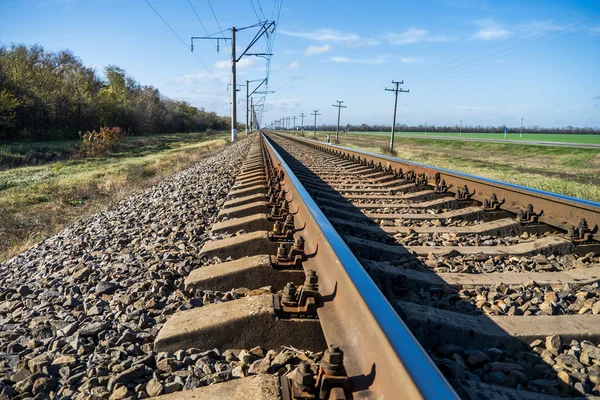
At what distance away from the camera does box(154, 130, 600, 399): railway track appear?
1298 mm

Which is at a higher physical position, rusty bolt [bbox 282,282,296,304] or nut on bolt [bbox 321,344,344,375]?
nut on bolt [bbox 321,344,344,375]

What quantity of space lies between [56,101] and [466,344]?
147 ft

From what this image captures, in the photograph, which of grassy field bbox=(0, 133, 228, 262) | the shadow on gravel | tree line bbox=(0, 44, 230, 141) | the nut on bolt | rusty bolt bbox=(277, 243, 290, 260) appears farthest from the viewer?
tree line bbox=(0, 44, 230, 141)

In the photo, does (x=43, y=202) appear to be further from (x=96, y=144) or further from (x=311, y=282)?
(x=96, y=144)

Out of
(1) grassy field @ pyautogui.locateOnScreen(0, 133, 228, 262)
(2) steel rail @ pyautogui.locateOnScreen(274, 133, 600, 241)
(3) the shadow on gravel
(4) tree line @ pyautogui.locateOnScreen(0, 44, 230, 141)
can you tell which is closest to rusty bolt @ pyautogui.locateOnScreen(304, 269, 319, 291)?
(3) the shadow on gravel

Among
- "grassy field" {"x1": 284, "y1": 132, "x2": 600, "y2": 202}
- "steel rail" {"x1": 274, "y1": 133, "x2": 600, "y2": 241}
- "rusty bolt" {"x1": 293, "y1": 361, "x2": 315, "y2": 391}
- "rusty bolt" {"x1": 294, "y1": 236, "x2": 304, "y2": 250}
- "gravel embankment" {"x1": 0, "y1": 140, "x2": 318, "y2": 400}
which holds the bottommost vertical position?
"grassy field" {"x1": 284, "y1": 132, "x2": 600, "y2": 202}

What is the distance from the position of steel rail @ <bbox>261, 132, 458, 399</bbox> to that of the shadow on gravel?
15.4 inches

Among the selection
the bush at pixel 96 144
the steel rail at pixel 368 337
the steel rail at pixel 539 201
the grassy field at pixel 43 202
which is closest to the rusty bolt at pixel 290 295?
the steel rail at pixel 368 337

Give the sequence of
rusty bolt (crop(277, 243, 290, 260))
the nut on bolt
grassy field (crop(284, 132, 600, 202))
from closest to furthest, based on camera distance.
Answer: the nut on bolt < rusty bolt (crop(277, 243, 290, 260)) < grassy field (crop(284, 132, 600, 202))

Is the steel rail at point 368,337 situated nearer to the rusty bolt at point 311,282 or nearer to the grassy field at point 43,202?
Result: the rusty bolt at point 311,282

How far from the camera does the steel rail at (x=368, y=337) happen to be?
3.32 ft

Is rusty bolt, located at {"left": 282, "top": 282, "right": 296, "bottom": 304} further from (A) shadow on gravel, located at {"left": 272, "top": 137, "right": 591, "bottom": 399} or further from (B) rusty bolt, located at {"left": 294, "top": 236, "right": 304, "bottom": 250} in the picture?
(B) rusty bolt, located at {"left": 294, "top": 236, "right": 304, "bottom": 250}

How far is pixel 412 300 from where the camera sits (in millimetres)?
2322

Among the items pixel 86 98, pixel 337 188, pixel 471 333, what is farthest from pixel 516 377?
pixel 86 98
